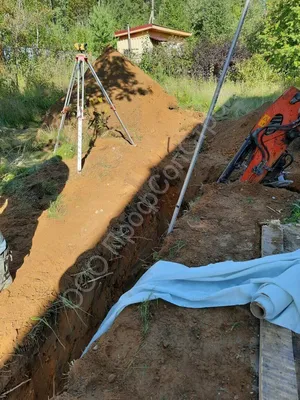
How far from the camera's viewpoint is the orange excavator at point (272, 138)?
12.7ft

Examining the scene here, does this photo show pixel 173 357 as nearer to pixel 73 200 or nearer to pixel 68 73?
pixel 73 200

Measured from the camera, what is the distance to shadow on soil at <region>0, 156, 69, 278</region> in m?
4.10

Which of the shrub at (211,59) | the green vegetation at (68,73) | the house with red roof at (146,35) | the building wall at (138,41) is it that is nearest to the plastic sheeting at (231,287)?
the green vegetation at (68,73)

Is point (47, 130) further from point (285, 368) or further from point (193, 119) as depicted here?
point (285, 368)

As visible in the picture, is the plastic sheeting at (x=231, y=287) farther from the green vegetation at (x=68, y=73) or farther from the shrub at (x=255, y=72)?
the shrub at (x=255, y=72)

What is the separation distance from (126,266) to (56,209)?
1331 mm

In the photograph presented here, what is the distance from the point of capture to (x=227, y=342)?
213 cm

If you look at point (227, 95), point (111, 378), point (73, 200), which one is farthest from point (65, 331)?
point (227, 95)

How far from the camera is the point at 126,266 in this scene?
452 centimetres

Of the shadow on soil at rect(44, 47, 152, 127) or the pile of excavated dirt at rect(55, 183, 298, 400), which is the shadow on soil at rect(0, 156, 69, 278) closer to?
the pile of excavated dirt at rect(55, 183, 298, 400)

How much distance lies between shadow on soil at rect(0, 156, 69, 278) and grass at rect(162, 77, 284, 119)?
545cm

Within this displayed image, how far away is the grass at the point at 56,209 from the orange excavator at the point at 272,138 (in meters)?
2.59

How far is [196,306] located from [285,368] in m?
0.72

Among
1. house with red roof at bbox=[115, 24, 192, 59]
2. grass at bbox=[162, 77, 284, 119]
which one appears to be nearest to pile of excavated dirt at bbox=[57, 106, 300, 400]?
grass at bbox=[162, 77, 284, 119]
